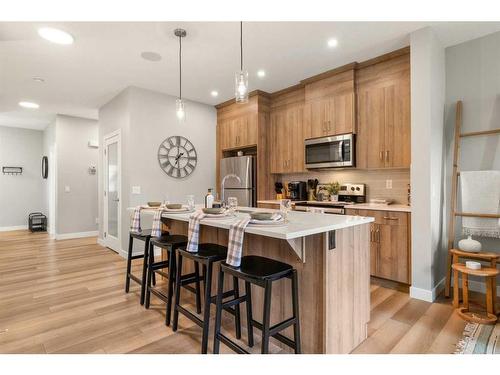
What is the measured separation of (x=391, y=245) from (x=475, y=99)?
174 cm

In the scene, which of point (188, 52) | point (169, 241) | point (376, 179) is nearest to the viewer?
point (169, 241)

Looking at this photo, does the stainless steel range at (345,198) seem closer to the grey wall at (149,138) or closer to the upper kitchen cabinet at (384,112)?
the upper kitchen cabinet at (384,112)

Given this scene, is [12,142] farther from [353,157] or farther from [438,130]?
[438,130]

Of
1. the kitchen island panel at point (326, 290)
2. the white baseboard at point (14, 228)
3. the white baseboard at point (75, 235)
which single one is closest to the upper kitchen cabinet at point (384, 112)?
the kitchen island panel at point (326, 290)

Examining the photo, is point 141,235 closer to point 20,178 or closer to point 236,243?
point 236,243

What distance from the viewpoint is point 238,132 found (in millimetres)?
4957

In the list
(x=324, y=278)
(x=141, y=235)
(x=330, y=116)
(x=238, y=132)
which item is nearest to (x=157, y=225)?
(x=141, y=235)

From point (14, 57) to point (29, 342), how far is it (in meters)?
3.18

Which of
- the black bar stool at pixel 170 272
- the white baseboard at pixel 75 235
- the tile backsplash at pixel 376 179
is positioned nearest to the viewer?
the black bar stool at pixel 170 272

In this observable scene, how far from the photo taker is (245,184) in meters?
4.65

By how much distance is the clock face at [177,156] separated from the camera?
Answer: 4645 millimetres

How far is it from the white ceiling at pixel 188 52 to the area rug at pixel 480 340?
266 centimetres
